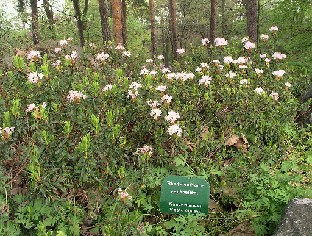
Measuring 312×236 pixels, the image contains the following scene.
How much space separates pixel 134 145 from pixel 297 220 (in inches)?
87.6

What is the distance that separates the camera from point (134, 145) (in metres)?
4.89

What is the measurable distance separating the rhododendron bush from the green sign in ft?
1.07

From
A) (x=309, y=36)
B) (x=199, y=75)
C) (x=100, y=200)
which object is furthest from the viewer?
(x=309, y=36)

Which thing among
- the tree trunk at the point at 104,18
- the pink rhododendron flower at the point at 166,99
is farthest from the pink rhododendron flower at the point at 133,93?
the tree trunk at the point at 104,18

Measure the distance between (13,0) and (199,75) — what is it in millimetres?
23894

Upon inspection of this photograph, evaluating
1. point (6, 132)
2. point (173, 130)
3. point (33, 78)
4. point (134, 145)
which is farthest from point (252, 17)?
point (6, 132)

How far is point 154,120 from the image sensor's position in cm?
461

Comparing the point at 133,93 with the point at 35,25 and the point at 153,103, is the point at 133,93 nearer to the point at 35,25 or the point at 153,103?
the point at 153,103

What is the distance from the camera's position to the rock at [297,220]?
11.9ft

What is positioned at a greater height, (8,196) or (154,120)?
(154,120)

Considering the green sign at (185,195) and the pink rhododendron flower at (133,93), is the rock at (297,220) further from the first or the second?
the pink rhododendron flower at (133,93)

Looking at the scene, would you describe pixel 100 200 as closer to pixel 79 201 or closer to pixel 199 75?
pixel 79 201

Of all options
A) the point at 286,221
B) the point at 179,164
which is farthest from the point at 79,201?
the point at 286,221

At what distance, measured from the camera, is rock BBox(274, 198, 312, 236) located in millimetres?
3641
